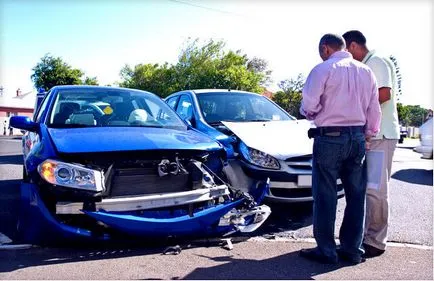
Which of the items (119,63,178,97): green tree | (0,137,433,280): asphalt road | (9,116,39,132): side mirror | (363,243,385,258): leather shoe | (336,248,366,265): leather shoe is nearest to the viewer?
(0,137,433,280): asphalt road

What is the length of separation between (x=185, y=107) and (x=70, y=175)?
3.33 metres

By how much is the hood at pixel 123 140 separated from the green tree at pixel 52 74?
35.8 metres

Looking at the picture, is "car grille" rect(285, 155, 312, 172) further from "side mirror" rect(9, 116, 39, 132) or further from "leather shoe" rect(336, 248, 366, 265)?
"side mirror" rect(9, 116, 39, 132)

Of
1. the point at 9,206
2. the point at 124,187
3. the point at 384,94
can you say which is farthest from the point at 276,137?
the point at 9,206

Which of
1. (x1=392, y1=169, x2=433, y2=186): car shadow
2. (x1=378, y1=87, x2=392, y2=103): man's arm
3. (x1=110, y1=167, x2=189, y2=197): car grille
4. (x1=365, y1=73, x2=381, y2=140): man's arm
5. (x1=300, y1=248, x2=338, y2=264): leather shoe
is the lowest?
(x1=392, y1=169, x2=433, y2=186): car shadow

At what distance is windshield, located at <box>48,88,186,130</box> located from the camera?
4.46 m

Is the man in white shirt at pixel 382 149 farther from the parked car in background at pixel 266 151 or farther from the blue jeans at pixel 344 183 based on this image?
the parked car in background at pixel 266 151

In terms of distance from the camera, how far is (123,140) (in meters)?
3.67

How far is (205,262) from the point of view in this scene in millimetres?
3441

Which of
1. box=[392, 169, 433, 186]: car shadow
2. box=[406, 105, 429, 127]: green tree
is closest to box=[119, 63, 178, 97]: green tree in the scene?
box=[392, 169, 433, 186]: car shadow

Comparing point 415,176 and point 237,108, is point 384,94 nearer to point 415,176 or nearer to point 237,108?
point 237,108

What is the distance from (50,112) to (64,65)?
122ft

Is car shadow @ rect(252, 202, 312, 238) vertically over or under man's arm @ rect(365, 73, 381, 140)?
under

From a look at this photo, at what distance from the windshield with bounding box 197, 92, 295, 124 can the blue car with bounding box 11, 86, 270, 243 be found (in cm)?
167
